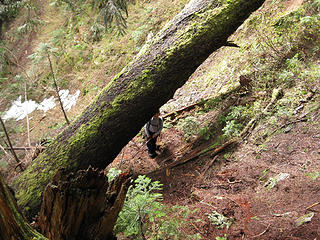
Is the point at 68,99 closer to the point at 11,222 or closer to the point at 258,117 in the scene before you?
the point at 258,117

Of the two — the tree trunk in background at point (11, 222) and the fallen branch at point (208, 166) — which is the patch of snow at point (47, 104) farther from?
the tree trunk in background at point (11, 222)

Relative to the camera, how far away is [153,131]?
600cm

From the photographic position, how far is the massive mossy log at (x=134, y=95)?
185 inches

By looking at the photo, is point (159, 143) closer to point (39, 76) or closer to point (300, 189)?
point (300, 189)

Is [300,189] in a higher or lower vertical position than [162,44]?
lower

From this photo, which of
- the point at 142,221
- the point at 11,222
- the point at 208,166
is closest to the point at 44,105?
the point at 208,166

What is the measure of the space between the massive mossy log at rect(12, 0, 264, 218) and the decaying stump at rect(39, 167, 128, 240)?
2.19 m

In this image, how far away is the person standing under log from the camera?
588cm

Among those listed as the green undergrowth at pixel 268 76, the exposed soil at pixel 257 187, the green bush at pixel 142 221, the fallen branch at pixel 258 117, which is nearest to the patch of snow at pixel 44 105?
the green undergrowth at pixel 268 76

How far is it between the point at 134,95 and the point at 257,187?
2.82 meters

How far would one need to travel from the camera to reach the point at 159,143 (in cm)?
673

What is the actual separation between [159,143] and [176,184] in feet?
5.67

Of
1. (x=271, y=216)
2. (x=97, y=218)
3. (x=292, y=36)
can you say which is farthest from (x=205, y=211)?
(x=292, y=36)

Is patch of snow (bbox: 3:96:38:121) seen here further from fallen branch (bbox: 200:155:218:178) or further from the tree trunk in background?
the tree trunk in background
